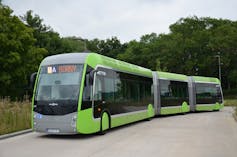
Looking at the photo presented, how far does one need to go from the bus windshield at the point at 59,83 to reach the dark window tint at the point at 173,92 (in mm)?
13813

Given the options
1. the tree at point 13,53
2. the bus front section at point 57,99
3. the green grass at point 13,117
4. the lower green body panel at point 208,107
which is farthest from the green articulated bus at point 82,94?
the tree at point 13,53

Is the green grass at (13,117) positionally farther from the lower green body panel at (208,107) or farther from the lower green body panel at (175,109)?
the lower green body panel at (208,107)

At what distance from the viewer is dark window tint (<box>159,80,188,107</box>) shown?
2714 centimetres

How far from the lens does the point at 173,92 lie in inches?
1129

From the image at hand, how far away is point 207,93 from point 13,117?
859 inches

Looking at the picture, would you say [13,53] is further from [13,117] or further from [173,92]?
[13,117]

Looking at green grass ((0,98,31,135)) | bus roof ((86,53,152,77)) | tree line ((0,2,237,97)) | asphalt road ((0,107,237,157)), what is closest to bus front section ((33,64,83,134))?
asphalt road ((0,107,237,157))

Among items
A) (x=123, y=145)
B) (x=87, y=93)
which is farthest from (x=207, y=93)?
(x=123, y=145)

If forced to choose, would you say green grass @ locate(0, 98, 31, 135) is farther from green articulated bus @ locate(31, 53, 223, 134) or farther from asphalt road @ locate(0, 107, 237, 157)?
green articulated bus @ locate(31, 53, 223, 134)

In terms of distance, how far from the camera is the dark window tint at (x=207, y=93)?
33.2 m

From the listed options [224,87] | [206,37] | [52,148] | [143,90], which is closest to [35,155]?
[52,148]

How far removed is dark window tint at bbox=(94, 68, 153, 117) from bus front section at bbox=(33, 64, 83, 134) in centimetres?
113

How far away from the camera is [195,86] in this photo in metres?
33.1

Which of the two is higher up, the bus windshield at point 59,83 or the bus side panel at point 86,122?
the bus windshield at point 59,83
